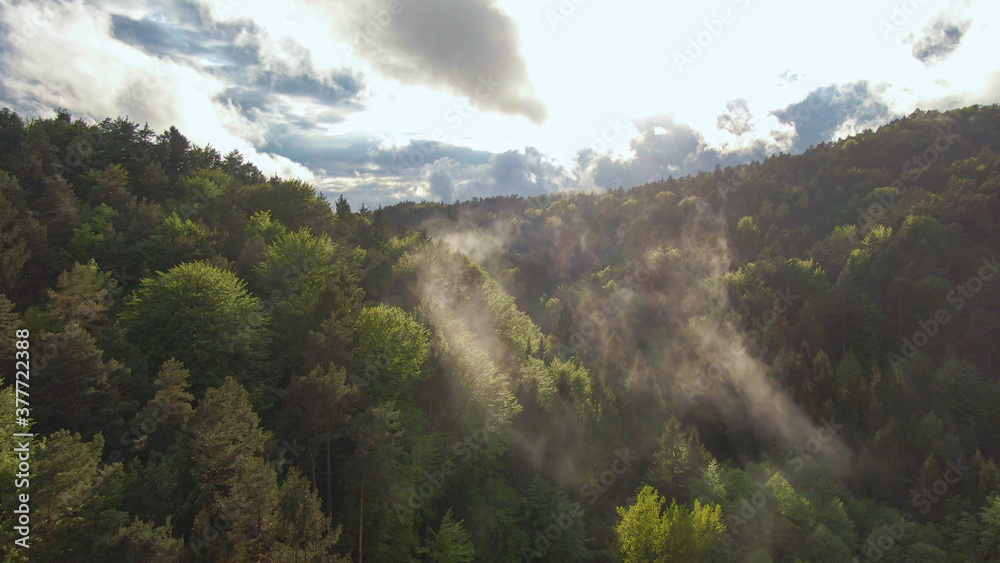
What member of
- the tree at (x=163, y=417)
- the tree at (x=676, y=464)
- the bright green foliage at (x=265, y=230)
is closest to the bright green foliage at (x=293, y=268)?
the bright green foliage at (x=265, y=230)

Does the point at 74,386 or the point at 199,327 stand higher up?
the point at 199,327

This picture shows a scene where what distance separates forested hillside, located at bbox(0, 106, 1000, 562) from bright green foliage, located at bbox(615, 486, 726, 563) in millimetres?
235

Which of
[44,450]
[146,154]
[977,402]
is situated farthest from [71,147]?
[977,402]

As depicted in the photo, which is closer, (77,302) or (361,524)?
(77,302)

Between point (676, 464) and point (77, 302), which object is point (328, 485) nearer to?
point (77, 302)

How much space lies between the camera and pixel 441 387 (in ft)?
143

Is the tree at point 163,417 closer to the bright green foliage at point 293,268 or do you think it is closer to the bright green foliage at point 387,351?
the bright green foliage at point 387,351

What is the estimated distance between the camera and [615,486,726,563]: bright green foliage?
126 feet

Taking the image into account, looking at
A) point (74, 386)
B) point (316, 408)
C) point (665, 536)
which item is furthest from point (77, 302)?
point (665, 536)

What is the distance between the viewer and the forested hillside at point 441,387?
83.0 feet

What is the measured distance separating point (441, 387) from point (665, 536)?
2254 cm

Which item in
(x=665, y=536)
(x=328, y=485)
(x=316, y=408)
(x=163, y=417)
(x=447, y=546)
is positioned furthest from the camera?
(x=665, y=536)

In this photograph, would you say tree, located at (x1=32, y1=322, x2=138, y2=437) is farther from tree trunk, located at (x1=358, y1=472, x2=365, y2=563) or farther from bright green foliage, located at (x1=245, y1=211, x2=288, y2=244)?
bright green foliage, located at (x1=245, y1=211, x2=288, y2=244)

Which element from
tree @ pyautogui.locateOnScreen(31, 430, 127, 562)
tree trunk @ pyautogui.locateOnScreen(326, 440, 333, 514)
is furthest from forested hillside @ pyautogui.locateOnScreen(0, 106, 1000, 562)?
tree trunk @ pyautogui.locateOnScreen(326, 440, 333, 514)
